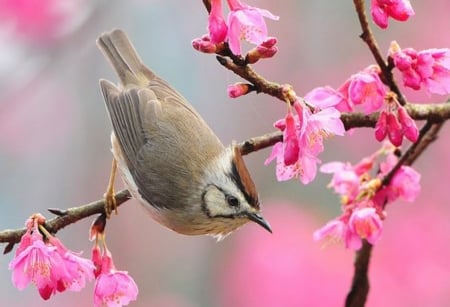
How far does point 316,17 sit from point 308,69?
0.40 meters

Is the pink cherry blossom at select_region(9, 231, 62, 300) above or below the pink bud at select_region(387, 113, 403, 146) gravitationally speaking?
above

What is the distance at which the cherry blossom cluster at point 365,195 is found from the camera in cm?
182

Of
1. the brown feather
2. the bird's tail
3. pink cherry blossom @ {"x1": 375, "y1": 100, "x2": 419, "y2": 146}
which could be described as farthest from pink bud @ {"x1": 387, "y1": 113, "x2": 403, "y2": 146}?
the bird's tail

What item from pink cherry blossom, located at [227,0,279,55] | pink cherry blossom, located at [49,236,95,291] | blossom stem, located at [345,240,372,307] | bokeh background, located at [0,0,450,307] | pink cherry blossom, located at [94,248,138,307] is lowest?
bokeh background, located at [0,0,450,307]

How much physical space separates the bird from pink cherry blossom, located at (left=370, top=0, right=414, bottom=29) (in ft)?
2.09

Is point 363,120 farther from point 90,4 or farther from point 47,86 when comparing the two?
point 47,86

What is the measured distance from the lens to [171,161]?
90.4 inches

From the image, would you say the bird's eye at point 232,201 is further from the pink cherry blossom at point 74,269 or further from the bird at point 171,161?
the pink cherry blossom at point 74,269

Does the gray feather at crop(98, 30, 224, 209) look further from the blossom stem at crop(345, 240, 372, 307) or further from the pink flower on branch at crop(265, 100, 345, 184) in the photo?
the pink flower on branch at crop(265, 100, 345, 184)

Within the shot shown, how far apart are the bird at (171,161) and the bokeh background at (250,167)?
3.28ft

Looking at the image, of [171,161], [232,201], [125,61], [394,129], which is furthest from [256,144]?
[125,61]

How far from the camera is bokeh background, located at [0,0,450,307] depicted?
12.7ft

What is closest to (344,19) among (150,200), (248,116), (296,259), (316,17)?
(316,17)

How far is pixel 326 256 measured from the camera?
3953mm
